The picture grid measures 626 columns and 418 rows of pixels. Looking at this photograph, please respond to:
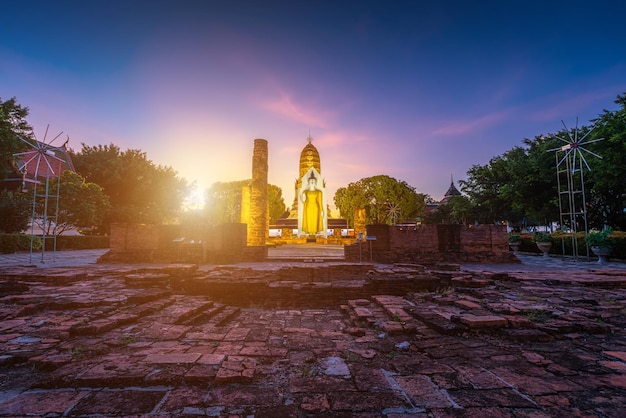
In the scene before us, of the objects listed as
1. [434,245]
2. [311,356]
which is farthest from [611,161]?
[311,356]

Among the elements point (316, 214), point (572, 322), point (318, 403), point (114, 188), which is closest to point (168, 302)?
point (318, 403)

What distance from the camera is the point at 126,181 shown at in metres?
26.4

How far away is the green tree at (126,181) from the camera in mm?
25688

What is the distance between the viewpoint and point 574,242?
14.0 m

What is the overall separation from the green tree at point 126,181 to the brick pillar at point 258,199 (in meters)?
14.6

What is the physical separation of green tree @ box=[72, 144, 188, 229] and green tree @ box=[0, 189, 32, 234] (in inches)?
212

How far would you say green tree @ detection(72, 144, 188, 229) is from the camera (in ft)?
84.3

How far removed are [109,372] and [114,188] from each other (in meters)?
28.8

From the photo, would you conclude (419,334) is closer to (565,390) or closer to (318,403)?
(565,390)

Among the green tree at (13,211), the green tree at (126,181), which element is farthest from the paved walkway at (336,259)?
the green tree at (126,181)

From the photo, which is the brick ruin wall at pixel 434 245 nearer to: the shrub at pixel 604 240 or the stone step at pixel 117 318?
the shrub at pixel 604 240

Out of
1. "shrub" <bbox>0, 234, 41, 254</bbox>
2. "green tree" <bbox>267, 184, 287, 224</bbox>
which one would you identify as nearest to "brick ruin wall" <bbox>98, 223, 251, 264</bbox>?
"shrub" <bbox>0, 234, 41, 254</bbox>

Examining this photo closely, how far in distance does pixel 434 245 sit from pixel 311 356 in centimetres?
1025

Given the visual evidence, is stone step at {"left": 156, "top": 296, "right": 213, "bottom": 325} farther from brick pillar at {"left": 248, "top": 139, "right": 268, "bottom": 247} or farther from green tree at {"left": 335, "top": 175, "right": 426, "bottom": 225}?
green tree at {"left": 335, "top": 175, "right": 426, "bottom": 225}
